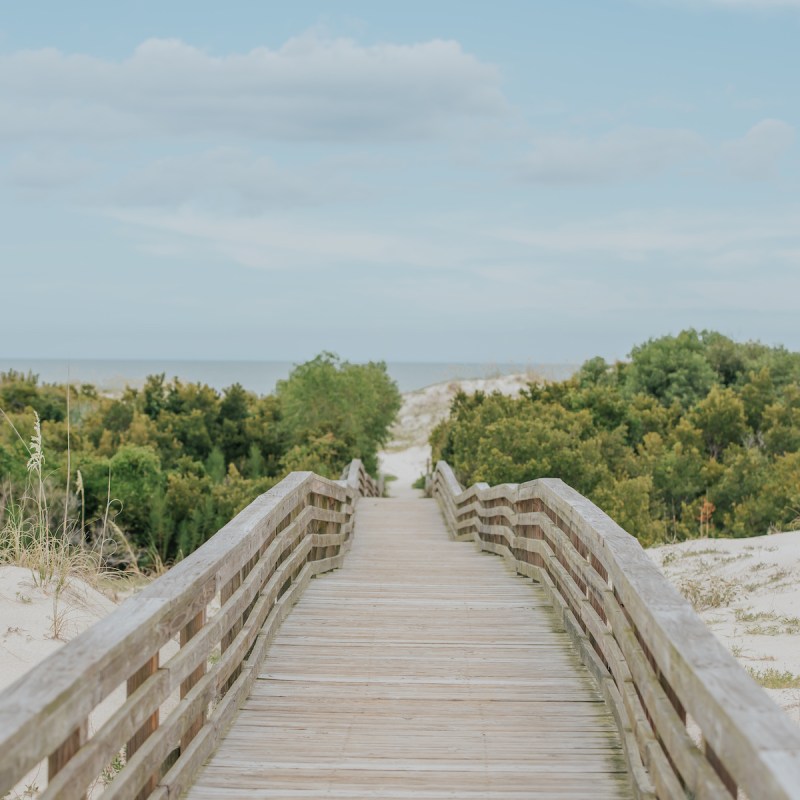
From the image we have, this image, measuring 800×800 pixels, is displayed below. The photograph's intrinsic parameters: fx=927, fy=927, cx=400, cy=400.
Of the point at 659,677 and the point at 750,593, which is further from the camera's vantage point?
the point at 750,593

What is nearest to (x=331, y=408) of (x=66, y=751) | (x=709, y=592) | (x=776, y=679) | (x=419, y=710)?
(x=709, y=592)

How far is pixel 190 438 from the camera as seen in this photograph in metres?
31.5

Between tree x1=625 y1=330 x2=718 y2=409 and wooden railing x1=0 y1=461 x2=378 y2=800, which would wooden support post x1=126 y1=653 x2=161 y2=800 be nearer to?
wooden railing x1=0 y1=461 x2=378 y2=800

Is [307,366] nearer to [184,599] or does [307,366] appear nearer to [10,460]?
[10,460]

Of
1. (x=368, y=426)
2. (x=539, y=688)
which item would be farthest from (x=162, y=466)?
(x=539, y=688)

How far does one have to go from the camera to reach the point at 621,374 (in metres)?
39.4

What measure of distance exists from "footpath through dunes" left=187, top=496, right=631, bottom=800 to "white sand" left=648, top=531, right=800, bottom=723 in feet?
5.02

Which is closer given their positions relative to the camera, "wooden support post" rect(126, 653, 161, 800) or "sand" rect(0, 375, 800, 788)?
"wooden support post" rect(126, 653, 161, 800)

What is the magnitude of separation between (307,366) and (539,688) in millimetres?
30318

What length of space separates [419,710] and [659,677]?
153 cm

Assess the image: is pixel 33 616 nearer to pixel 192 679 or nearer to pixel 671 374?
pixel 192 679

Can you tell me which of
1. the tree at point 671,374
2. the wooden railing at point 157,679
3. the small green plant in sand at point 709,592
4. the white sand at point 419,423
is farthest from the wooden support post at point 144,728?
the white sand at point 419,423

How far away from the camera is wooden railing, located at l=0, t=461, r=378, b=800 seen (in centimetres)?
263

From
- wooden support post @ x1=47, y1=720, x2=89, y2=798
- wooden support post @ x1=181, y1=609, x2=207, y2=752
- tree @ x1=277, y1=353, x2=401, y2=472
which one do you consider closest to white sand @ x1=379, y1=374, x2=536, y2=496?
tree @ x1=277, y1=353, x2=401, y2=472
